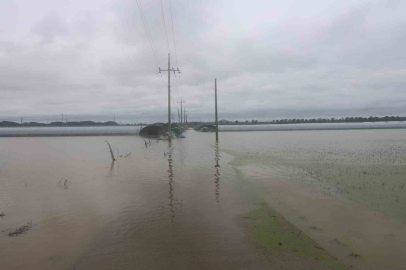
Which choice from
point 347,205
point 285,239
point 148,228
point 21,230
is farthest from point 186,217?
point 347,205

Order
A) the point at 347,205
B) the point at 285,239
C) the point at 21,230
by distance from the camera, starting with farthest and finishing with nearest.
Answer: the point at 347,205, the point at 21,230, the point at 285,239

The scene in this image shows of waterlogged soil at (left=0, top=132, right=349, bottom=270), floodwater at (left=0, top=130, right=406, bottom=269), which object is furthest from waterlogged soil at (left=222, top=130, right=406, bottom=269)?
waterlogged soil at (left=0, top=132, right=349, bottom=270)

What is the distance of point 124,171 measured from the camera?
14.6 meters

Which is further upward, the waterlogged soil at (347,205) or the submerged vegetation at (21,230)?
the submerged vegetation at (21,230)

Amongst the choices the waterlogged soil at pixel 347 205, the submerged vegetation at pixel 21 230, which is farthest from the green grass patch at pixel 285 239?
the submerged vegetation at pixel 21 230

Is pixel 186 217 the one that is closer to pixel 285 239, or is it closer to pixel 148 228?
pixel 148 228

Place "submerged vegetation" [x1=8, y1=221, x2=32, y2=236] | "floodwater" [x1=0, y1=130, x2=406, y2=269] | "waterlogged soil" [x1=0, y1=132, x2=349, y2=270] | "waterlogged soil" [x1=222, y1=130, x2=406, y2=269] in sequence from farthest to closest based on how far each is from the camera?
"submerged vegetation" [x1=8, y1=221, x2=32, y2=236], "waterlogged soil" [x1=222, y1=130, x2=406, y2=269], "floodwater" [x1=0, y1=130, x2=406, y2=269], "waterlogged soil" [x1=0, y1=132, x2=349, y2=270]

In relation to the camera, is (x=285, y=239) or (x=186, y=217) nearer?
(x=285, y=239)

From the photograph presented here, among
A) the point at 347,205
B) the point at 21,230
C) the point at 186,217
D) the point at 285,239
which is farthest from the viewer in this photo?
the point at 347,205

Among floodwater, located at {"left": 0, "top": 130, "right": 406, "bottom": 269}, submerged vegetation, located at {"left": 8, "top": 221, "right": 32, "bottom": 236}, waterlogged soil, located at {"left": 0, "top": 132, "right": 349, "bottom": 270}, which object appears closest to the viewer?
waterlogged soil, located at {"left": 0, "top": 132, "right": 349, "bottom": 270}

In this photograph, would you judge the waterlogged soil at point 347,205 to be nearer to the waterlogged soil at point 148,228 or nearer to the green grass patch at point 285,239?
the green grass patch at point 285,239

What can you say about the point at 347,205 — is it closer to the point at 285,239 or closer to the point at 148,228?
the point at 285,239

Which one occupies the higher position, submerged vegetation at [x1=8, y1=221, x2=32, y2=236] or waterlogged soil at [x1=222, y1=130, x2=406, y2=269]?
submerged vegetation at [x1=8, y1=221, x2=32, y2=236]

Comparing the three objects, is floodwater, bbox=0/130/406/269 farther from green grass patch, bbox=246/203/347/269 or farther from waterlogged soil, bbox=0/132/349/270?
green grass patch, bbox=246/203/347/269
